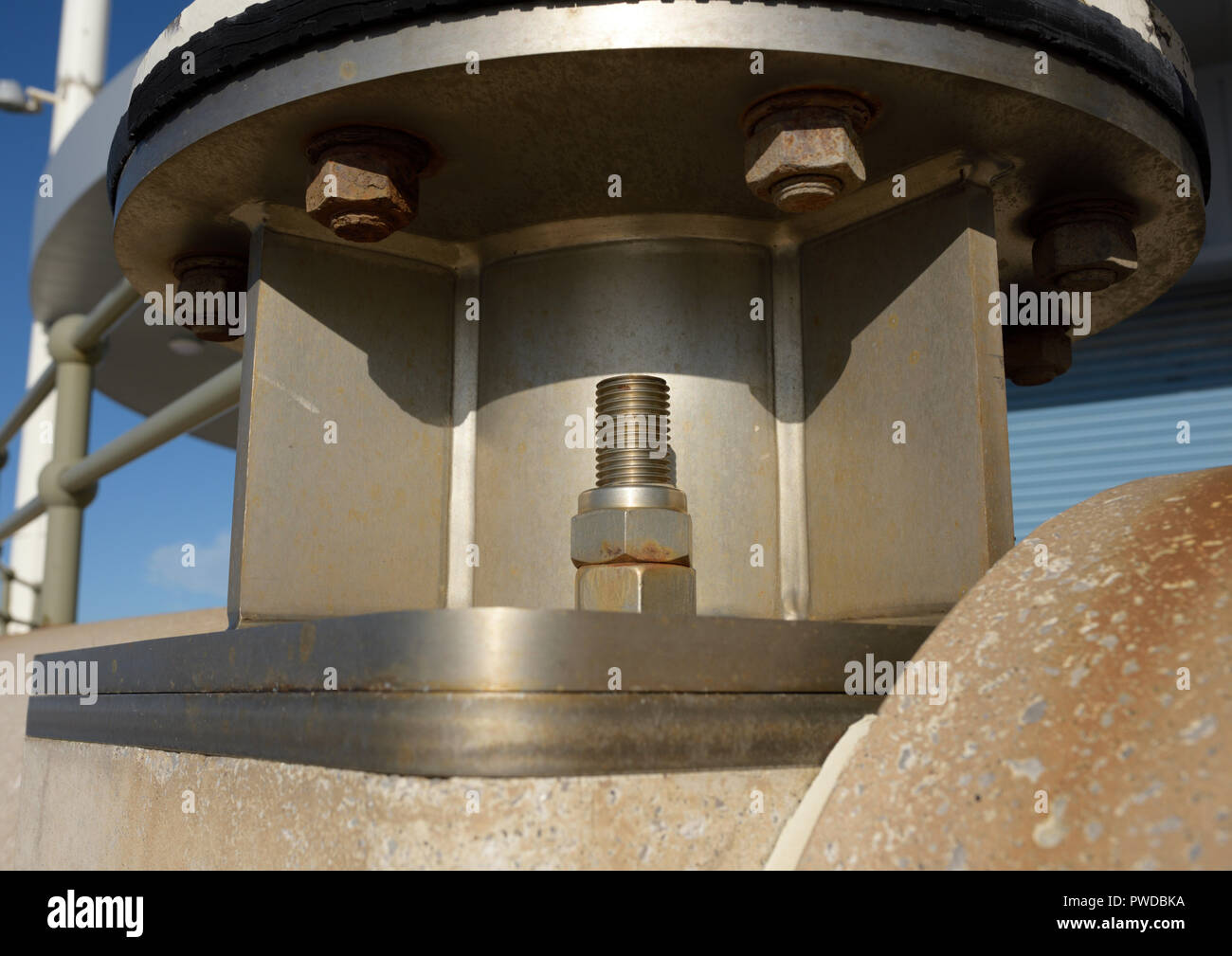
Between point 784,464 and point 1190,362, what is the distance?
3.55m

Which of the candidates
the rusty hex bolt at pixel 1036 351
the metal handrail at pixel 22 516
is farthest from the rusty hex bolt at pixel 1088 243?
the metal handrail at pixel 22 516

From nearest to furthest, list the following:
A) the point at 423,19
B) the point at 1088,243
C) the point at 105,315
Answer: the point at 423,19, the point at 1088,243, the point at 105,315

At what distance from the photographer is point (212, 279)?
245 centimetres

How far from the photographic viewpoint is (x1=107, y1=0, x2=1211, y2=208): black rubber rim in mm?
1688

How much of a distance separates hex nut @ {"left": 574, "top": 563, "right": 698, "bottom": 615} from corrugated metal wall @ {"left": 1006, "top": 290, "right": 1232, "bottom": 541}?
3.42 metres

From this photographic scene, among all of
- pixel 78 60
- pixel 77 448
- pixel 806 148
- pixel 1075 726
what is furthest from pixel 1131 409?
pixel 78 60

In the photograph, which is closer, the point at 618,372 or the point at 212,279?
the point at 618,372

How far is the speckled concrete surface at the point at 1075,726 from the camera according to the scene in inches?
37.1

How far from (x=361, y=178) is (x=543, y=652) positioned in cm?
107

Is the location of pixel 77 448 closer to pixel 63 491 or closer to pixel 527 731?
pixel 63 491

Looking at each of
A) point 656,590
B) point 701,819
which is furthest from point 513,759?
point 656,590

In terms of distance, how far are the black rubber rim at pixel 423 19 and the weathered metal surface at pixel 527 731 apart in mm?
1069

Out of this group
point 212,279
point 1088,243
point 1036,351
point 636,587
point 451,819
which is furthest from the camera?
point 1036,351

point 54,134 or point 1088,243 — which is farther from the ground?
point 54,134
